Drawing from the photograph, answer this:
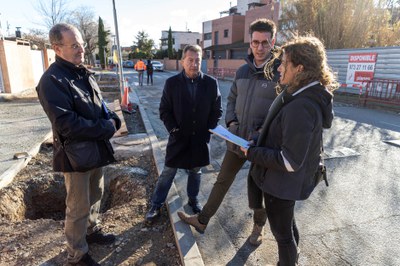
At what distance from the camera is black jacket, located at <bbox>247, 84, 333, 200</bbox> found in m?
1.83

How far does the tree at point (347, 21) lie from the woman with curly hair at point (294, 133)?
1813cm

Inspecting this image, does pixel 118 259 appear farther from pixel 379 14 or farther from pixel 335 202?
pixel 379 14

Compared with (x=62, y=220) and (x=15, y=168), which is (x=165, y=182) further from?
(x=15, y=168)

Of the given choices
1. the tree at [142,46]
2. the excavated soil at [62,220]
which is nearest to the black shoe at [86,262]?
the excavated soil at [62,220]

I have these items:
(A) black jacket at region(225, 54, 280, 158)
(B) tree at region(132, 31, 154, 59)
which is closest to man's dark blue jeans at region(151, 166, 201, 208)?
(A) black jacket at region(225, 54, 280, 158)

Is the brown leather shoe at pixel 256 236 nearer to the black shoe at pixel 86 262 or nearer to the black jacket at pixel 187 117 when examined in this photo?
the black jacket at pixel 187 117

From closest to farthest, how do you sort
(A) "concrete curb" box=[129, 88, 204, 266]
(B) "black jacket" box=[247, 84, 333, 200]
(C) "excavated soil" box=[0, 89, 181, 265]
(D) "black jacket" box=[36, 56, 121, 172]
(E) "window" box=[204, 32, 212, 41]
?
(B) "black jacket" box=[247, 84, 333, 200], (D) "black jacket" box=[36, 56, 121, 172], (A) "concrete curb" box=[129, 88, 204, 266], (C) "excavated soil" box=[0, 89, 181, 265], (E) "window" box=[204, 32, 212, 41]

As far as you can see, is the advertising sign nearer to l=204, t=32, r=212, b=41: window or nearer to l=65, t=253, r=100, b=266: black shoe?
l=65, t=253, r=100, b=266: black shoe

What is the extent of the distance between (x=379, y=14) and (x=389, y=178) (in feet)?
59.9

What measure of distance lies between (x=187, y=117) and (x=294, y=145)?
1.52m

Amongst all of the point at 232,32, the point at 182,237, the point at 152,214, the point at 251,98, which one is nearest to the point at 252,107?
the point at 251,98

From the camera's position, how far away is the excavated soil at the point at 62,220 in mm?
2791

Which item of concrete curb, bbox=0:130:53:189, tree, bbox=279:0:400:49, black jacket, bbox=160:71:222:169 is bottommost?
concrete curb, bbox=0:130:53:189

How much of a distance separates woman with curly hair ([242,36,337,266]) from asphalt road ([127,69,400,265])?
93cm
